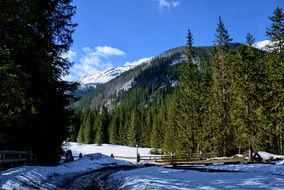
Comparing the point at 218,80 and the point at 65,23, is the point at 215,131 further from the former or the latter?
the point at 65,23

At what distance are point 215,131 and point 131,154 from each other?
178 ft

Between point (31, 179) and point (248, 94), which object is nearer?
point (31, 179)

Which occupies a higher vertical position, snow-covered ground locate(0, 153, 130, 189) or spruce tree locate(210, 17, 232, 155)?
spruce tree locate(210, 17, 232, 155)

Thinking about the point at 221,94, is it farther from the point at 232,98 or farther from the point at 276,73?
the point at 276,73

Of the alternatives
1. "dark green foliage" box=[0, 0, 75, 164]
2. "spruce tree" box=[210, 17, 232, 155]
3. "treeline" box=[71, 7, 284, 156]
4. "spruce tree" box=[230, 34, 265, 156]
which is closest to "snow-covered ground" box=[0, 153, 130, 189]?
"dark green foliage" box=[0, 0, 75, 164]

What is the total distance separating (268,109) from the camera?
5241cm

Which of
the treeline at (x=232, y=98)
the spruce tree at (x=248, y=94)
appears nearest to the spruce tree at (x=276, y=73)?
the treeline at (x=232, y=98)

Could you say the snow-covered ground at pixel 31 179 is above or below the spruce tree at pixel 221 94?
below

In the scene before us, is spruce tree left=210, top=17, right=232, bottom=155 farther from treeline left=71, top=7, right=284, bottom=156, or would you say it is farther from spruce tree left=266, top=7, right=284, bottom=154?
spruce tree left=266, top=7, right=284, bottom=154

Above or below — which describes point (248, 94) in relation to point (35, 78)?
above

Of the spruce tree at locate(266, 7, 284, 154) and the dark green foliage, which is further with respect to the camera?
the spruce tree at locate(266, 7, 284, 154)

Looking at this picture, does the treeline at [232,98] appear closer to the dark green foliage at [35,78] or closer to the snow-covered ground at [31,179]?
the dark green foliage at [35,78]

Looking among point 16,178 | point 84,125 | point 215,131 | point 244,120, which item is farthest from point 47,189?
point 84,125

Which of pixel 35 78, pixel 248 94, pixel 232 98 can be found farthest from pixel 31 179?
pixel 232 98
